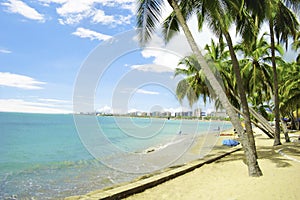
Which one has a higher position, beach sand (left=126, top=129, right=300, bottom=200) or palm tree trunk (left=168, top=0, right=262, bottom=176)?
palm tree trunk (left=168, top=0, right=262, bottom=176)

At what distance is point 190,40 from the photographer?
26.6ft

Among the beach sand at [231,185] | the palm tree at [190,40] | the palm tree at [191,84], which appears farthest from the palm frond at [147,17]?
the palm tree at [191,84]

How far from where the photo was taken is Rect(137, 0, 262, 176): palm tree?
7.40m

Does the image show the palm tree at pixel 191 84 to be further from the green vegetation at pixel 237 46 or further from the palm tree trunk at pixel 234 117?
the palm tree trunk at pixel 234 117

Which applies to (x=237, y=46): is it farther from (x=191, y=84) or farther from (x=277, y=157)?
(x=277, y=157)

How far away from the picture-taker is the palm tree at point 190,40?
740cm

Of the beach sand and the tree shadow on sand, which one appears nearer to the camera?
the beach sand

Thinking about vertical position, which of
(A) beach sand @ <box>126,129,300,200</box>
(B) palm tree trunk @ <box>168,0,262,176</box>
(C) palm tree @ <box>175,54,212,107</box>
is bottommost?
(A) beach sand @ <box>126,129,300,200</box>

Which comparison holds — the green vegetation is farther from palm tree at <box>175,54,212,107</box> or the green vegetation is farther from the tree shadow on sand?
the tree shadow on sand

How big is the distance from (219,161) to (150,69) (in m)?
7.26

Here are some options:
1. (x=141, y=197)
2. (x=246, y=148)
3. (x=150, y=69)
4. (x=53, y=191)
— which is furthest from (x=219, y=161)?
(x=150, y=69)

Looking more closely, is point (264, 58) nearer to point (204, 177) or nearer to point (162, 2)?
point (162, 2)

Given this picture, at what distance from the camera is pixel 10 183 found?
10.3 meters

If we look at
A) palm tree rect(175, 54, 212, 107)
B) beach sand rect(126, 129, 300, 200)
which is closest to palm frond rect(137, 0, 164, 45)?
beach sand rect(126, 129, 300, 200)
